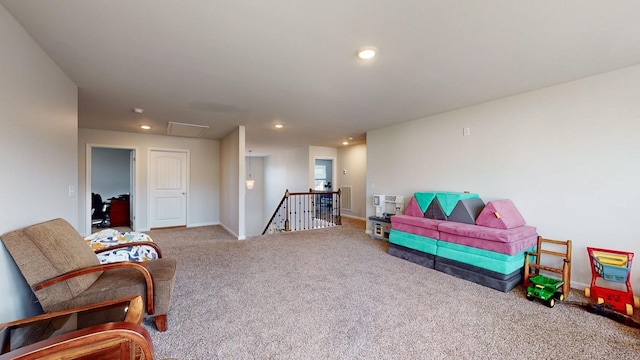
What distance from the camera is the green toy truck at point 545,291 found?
8.16 ft

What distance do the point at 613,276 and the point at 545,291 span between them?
597mm

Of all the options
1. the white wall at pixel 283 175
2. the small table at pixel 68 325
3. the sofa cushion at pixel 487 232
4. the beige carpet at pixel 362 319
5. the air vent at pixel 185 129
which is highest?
the air vent at pixel 185 129

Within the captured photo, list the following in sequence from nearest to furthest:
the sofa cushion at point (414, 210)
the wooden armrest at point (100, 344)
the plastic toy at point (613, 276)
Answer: the wooden armrest at point (100, 344) → the plastic toy at point (613, 276) → the sofa cushion at point (414, 210)

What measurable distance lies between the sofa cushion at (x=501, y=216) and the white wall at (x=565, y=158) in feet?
0.57

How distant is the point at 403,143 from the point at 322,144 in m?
3.39

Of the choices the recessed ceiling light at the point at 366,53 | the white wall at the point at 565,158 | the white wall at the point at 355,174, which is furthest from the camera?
the white wall at the point at 355,174

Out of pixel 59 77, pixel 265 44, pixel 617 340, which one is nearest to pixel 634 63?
pixel 617 340

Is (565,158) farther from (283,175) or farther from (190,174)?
(283,175)

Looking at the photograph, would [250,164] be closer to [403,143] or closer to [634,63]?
[403,143]

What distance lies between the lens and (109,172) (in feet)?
25.3

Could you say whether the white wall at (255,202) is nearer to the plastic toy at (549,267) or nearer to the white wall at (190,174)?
the white wall at (190,174)

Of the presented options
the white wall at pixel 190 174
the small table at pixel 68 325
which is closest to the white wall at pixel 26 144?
the small table at pixel 68 325

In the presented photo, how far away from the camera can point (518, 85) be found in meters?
3.05

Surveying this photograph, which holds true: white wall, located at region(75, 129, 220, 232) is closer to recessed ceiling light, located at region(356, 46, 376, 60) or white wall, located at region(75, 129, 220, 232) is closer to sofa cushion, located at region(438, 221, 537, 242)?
recessed ceiling light, located at region(356, 46, 376, 60)
